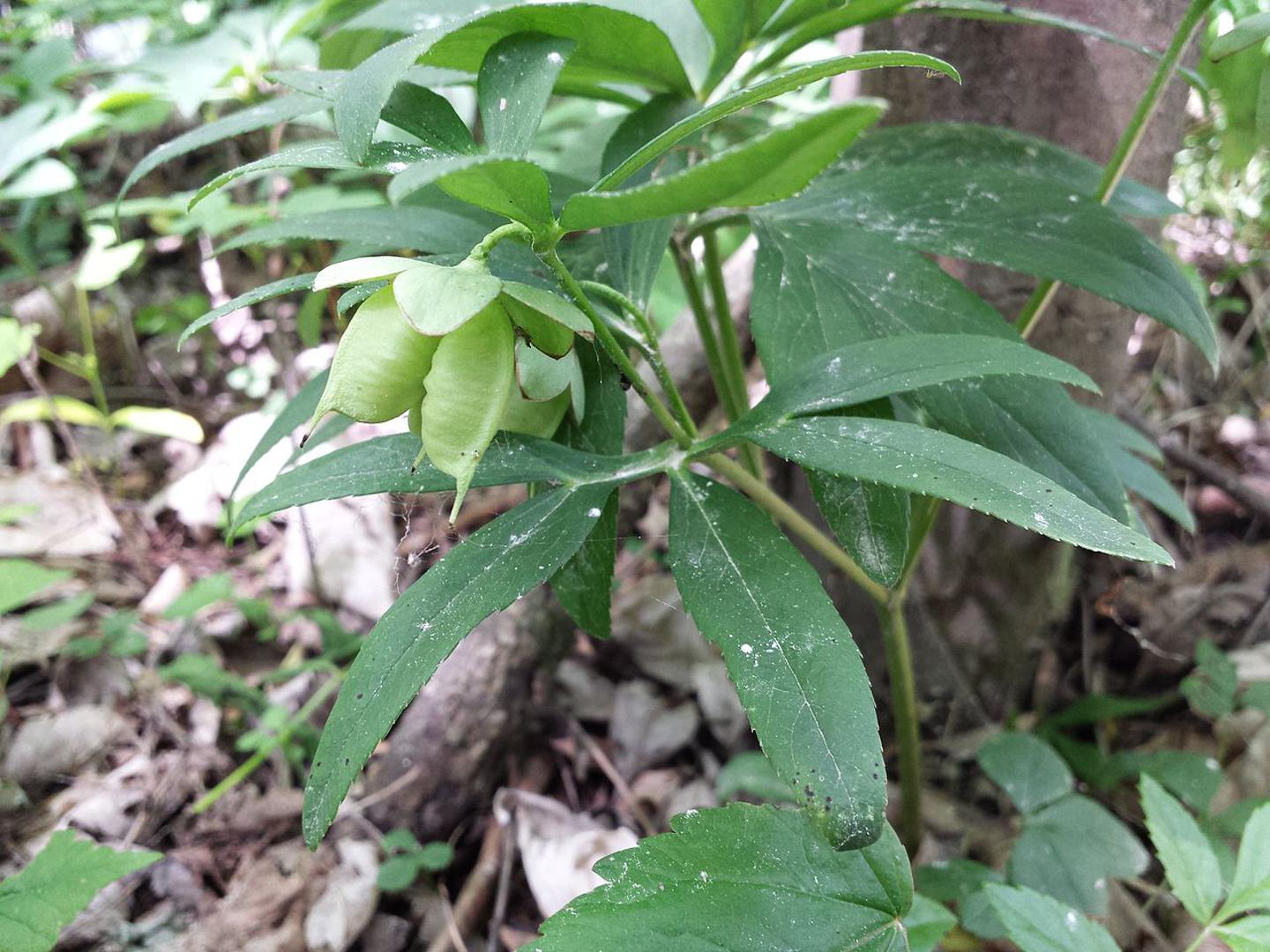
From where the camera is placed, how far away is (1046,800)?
93 cm

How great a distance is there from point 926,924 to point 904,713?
0.78 feet

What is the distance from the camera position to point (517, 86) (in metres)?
0.51

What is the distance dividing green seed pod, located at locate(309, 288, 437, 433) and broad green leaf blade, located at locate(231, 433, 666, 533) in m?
0.12

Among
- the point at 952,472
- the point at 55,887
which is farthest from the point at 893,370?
the point at 55,887

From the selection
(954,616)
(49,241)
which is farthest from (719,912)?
(49,241)

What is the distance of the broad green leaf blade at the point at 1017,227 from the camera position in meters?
0.63

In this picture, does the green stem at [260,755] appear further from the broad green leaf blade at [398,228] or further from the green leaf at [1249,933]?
the green leaf at [1249,933]

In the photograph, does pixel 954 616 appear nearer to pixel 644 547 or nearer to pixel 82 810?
pixel 644 547

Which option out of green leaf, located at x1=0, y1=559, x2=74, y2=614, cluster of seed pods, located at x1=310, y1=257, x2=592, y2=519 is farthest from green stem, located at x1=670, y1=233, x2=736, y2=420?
green leaf, located at x1=0, y1=559, x2=74, y2=614

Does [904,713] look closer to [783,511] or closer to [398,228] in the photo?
[783,511]

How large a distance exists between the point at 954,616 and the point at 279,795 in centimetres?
99

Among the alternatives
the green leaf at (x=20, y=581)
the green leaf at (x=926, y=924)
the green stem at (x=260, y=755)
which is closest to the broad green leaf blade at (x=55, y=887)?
the green stem at (x=260, y=755)

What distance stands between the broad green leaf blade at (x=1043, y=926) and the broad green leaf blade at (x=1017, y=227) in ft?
1.49

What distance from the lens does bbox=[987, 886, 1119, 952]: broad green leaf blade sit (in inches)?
24.4
